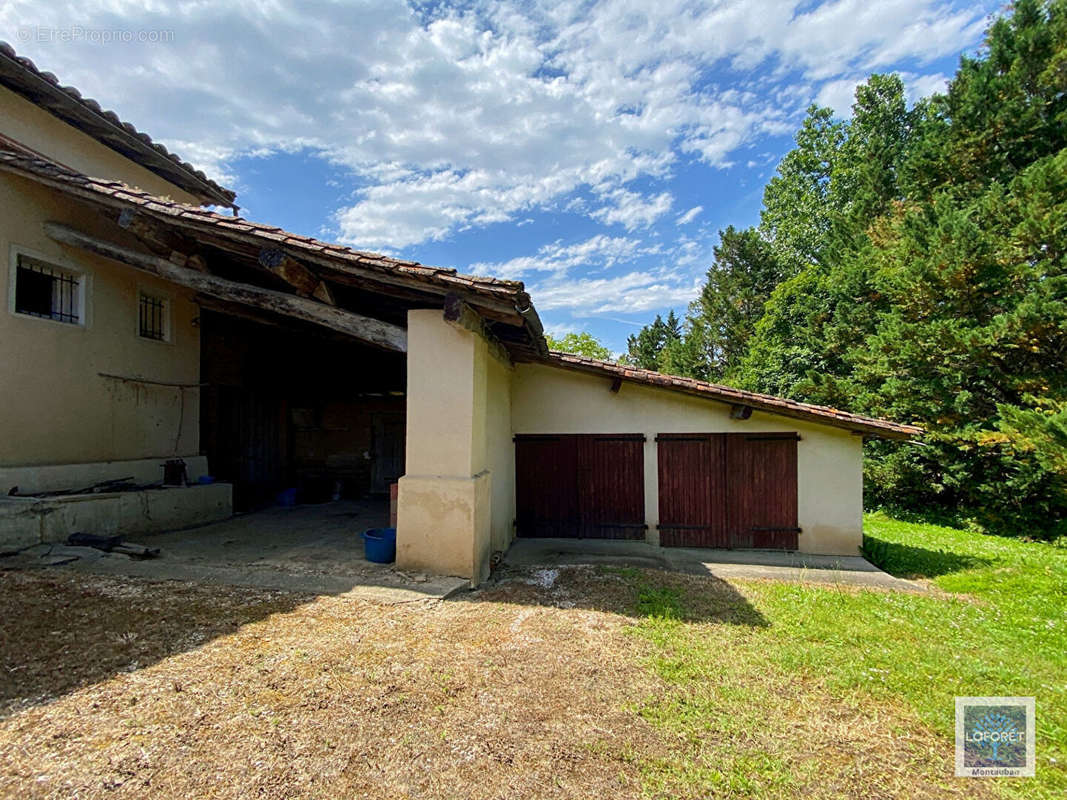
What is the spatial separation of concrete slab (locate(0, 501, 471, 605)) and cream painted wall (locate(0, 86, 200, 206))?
17.0 feet

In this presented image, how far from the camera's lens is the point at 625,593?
16.5ft

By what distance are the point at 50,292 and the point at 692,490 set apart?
9.64 metres

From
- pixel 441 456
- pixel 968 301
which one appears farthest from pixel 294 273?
pixel 968 301

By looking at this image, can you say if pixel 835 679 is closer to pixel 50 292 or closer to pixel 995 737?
pixel 995 737

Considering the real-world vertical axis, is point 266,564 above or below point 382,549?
below

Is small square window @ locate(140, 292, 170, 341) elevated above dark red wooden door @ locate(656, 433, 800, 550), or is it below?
above

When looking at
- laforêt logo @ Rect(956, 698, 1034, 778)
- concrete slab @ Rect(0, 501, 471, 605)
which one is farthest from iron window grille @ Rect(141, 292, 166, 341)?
laforêt logo @ Rect(956, 698, 1034, 778)

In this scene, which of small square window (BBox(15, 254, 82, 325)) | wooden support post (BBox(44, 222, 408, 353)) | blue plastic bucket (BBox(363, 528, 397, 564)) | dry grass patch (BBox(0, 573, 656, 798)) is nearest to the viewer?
dry grass patch (BBox(0, 573, 656, 798))

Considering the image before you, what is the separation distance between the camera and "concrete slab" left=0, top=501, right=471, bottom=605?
4.66 meters

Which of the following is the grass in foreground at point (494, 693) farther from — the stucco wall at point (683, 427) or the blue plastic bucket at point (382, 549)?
the stucco wall at point (683, 427)

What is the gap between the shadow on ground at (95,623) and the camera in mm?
2918

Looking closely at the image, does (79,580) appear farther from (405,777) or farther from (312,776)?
(405,777)

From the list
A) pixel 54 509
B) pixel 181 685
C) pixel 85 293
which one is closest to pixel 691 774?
pixel 181 685

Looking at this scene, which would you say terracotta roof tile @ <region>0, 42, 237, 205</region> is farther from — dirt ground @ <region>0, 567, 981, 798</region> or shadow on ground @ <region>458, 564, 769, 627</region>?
shadow on ground @ <region>458, 564, 769, 627</region>
